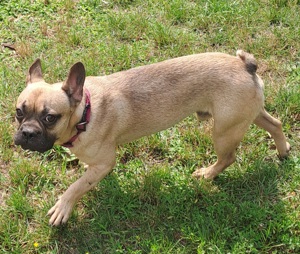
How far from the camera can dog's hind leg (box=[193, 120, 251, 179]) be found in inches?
Result: 175

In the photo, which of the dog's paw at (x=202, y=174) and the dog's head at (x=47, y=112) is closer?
the dog's head at (x=47, y=112)

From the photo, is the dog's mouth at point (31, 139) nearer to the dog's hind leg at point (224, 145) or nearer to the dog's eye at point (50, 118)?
the dog's eye at point (50, 118)

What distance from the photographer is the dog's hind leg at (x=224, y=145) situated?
4441mm

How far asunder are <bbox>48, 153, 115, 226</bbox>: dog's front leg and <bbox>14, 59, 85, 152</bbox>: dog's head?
0.47m

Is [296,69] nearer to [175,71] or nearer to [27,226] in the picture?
[175,71]

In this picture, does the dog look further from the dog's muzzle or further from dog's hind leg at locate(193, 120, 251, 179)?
the dog's muzzle

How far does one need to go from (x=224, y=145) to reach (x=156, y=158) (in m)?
0.89

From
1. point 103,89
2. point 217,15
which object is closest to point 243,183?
point 103,89

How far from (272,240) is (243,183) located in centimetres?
70

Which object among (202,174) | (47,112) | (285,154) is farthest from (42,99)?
(285,154)

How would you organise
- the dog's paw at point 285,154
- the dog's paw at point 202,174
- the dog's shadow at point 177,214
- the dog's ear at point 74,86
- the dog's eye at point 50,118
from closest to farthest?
the dog's eye at point 50,118
the dog's ear at point 74,86
the dog's shadow at point 177,214
the dog's paw at point 202,174
the dog's paw at point 285,154

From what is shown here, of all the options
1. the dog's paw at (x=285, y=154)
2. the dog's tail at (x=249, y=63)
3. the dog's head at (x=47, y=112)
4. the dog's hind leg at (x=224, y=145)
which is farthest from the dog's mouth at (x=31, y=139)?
the dog's paw at (x=285, y=154)

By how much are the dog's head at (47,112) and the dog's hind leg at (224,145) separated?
53.2 inches

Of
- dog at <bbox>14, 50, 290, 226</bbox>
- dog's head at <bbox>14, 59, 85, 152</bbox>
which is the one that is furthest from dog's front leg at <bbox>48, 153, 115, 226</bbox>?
dog's head at <bbox>14, 59, 85, 152</bbox>
